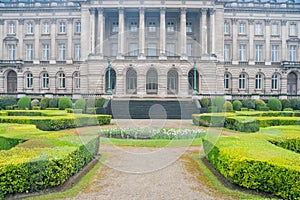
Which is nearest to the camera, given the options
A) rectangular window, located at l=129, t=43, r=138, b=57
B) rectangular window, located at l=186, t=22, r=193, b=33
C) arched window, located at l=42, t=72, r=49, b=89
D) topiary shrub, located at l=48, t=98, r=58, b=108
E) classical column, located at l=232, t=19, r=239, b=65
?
topiary shrub, located at l=48, t=98, r=58, b=108

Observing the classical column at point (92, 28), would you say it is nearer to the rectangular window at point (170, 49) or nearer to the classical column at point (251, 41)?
the rectangular window at point (170, 49)

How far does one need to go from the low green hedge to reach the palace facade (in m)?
37.4

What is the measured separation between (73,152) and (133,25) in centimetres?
4609

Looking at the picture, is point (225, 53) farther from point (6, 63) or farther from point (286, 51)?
point (6, 63)

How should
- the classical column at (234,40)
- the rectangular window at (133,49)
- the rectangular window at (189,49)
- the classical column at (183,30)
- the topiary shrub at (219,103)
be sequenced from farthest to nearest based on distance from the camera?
the classical column at (234,40)
the rectangular window at (189,49)
the rectangular window at (133,49)
the classical column at (183,30)
the topiary shrub at (219,103)

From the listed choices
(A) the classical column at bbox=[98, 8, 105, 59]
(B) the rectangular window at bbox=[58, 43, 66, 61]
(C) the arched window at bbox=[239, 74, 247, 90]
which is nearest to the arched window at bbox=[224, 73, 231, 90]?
(C) the arched window at bbox=[239, 74, 247, 90]

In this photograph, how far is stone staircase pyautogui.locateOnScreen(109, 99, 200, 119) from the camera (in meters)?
33.5

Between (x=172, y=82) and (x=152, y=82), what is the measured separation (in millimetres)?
3396

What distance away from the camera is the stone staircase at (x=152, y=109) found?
3350cm

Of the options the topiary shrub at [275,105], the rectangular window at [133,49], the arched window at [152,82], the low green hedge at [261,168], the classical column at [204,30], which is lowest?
the low green hedge at [261,168]

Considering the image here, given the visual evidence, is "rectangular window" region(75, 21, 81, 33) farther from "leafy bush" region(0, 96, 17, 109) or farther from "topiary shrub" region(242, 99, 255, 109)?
"topiary shrub" region(242, 99, 255, 109)

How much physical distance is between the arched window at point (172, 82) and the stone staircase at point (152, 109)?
463 inches

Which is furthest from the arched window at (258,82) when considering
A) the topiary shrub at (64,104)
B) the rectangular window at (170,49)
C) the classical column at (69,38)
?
the classical column at (69,38)

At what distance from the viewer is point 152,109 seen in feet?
113
